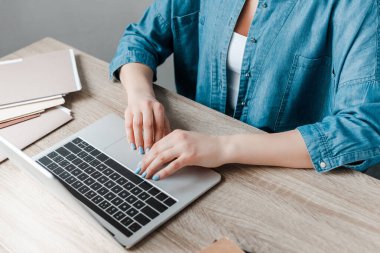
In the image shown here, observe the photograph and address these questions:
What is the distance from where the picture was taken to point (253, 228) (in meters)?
0.81

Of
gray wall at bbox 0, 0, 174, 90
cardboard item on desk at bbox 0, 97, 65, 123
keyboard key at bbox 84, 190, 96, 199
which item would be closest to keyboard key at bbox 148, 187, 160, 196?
keyboard key at bbox 84, 190, 96, 199

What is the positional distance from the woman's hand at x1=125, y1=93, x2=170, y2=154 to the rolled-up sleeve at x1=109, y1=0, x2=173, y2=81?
0.18 metres

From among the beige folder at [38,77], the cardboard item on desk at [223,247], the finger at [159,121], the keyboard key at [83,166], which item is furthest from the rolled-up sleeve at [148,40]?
the cardboard item on desk at [223,247]

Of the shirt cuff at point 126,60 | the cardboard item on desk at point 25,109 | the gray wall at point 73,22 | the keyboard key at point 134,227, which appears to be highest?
the shirt cuff at point 126,60

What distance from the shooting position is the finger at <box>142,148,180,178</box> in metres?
0.90

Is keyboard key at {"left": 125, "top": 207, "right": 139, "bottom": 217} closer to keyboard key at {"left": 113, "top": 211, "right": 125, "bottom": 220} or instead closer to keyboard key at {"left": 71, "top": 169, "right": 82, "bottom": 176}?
keyboard key at {"left": 113, "top": 211, "right": 125, "bottom": 220}

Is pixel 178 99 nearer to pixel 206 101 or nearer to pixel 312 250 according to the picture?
pixel 206 101

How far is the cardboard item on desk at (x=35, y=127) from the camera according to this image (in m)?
1.01

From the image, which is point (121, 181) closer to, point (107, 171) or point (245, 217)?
point (107, 171)

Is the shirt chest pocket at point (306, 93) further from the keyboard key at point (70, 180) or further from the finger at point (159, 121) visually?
the keyboard key at point (70, 180)

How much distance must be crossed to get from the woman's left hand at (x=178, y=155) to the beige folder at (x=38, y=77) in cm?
33

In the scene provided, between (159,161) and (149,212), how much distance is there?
113 mm

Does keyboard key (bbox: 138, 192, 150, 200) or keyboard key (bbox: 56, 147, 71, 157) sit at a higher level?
keyboard key (bbox: 138, 192, 150, 200)

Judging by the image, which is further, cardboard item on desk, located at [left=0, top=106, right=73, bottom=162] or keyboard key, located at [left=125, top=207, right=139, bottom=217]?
cardboard item on desk, located at [left=0, top=106, right=73, bottom=162]
